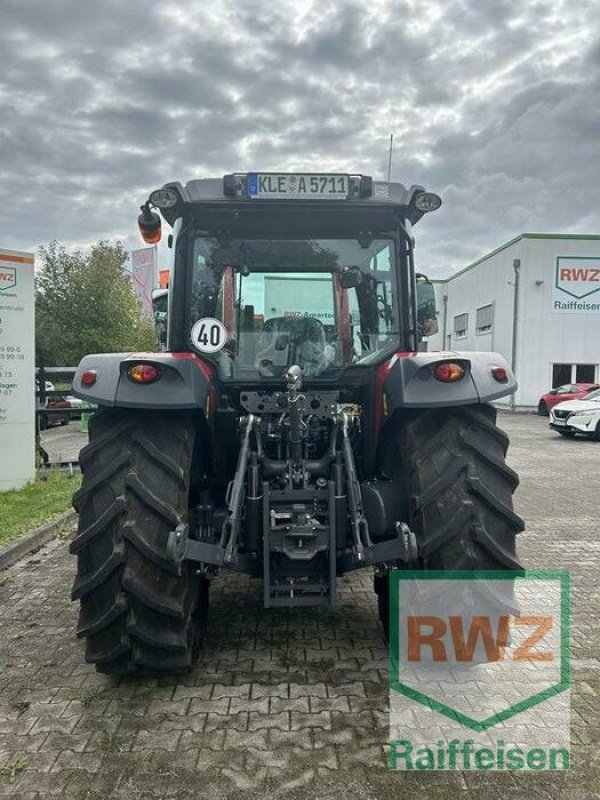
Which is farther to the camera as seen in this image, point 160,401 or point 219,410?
point 219,410

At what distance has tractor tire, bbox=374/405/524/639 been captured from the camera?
3152mm

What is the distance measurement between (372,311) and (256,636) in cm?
218

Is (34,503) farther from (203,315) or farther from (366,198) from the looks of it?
(366,198)

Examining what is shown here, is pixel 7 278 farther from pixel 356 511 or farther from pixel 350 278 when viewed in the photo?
pixel 356 511

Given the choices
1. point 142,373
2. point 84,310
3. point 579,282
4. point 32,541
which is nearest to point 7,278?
point 32,541

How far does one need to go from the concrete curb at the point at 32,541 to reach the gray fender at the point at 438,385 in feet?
12.7

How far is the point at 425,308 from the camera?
13.0 ft

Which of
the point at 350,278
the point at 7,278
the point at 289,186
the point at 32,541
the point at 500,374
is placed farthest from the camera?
the point at 7,278

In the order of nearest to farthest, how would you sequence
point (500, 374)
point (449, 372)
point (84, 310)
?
point (449, 372), point (500, 374), point (84, 310)

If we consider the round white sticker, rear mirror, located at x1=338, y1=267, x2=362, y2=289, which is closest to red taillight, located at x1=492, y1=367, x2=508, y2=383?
rear mirror, located at x1=338, y1=267, x2=362, y2=289

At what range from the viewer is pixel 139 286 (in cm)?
2925

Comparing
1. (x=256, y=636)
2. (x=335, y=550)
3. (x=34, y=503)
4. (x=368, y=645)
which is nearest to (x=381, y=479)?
(x=335, y=550)

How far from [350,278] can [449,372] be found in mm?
989

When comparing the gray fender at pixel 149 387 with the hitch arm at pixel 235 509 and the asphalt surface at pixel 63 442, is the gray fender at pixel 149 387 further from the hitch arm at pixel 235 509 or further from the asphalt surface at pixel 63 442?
the asphalt surface at pixel 63 442
